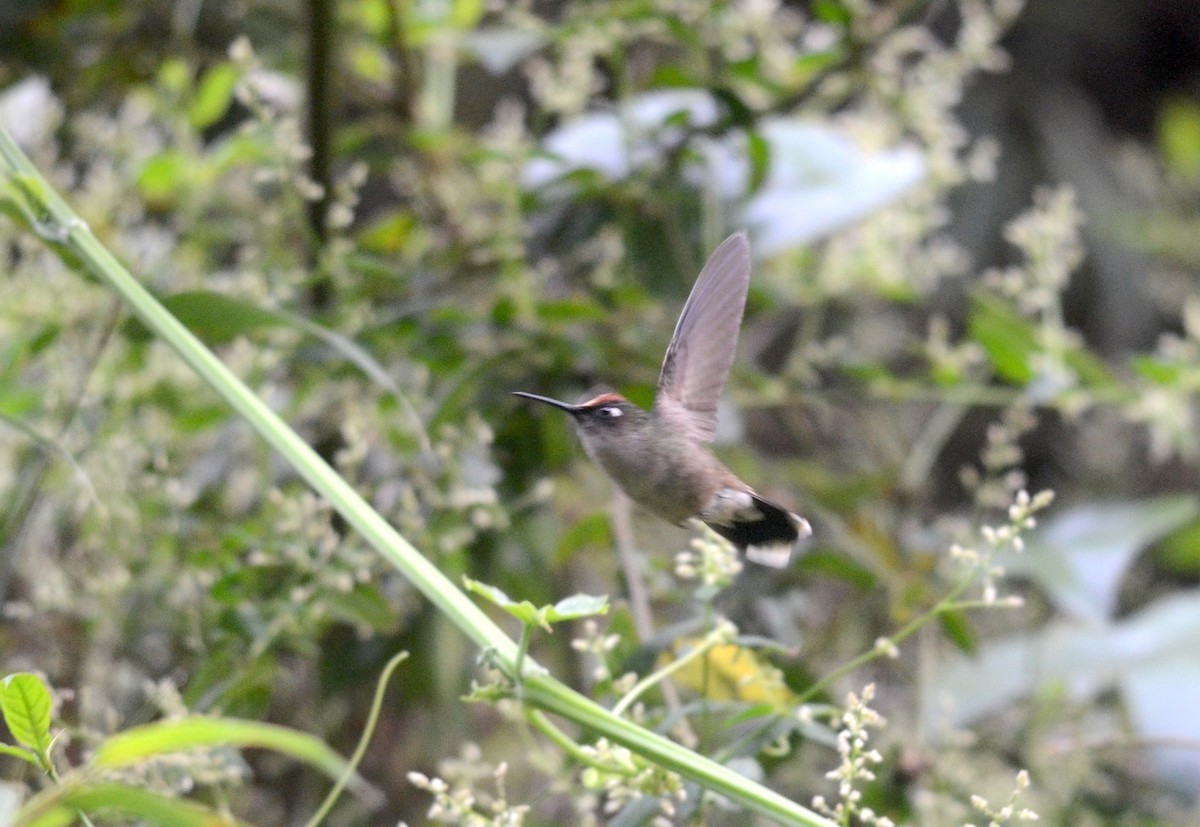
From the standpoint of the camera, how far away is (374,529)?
1.55 ft

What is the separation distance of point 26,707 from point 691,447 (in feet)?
0.90

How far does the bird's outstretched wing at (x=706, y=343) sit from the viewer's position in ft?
1.77

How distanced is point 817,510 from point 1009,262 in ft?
3.99

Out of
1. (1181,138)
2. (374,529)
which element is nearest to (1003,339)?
(374,529)

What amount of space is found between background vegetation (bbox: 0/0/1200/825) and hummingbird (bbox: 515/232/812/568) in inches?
3.3

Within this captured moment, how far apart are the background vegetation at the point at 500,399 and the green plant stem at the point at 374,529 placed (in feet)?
0.42

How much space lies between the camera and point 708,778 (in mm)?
412

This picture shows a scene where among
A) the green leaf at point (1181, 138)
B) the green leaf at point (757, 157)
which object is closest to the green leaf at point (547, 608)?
the green leaf at point (757, 157)

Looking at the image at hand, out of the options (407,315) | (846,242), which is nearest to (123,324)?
(407,315)

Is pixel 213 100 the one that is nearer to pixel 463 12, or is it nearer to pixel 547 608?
pixel 463 12

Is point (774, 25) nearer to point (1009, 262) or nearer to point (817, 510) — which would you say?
point (817, 510)

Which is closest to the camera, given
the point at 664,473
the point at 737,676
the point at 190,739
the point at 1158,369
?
the point at 190,739

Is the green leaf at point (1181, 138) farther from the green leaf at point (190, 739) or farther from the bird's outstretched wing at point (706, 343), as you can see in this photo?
the green leaf at point (190, 739)

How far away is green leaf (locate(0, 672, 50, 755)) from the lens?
401 millimetres
